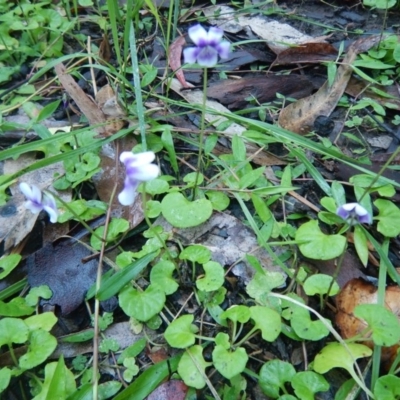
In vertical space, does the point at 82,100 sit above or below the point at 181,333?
above

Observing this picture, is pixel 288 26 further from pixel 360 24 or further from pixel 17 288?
pixel 17 288

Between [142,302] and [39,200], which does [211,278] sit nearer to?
[142,302]

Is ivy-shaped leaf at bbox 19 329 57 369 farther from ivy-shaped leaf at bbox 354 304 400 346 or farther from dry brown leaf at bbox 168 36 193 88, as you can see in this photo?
dry brown leaf at bbox 168 36 193 88

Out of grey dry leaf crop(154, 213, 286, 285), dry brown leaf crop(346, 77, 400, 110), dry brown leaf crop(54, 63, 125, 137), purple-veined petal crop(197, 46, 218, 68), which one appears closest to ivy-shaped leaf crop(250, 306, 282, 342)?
grey dry leaf crop(154, 213, 286, 285)

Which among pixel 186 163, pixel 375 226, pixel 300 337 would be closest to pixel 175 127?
pixel 186 163

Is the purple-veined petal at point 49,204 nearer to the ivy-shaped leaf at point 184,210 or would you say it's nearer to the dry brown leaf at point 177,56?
the ivy-shaped leaf at point 184,210

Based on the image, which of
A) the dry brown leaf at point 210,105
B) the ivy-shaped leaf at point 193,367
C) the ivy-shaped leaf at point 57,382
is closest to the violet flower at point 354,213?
the ivy-shaped leaf at point 193,367

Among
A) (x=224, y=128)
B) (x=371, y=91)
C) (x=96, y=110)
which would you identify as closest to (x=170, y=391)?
(x=224, y=128)
